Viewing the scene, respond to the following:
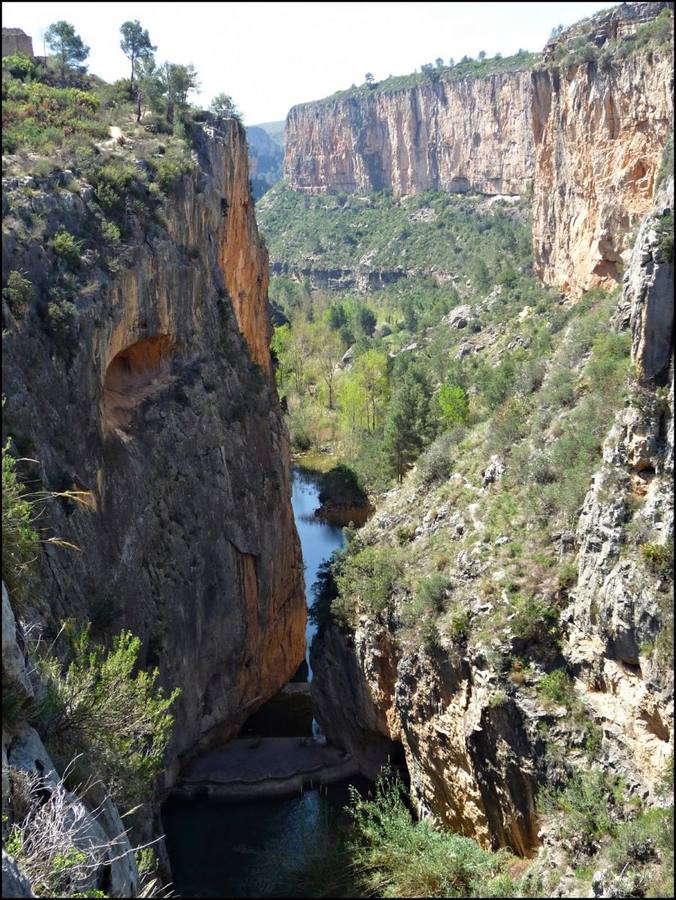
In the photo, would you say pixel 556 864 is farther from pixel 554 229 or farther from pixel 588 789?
pixel 554 229

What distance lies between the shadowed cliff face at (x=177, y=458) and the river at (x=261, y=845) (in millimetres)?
1768

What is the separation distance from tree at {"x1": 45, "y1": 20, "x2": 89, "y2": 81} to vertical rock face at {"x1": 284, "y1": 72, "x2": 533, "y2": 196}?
54.2m

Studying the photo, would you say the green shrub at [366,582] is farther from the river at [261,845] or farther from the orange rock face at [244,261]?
the orange rock face at [244,261]

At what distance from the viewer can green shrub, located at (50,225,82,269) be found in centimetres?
1970

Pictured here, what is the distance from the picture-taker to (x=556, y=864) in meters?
14.4

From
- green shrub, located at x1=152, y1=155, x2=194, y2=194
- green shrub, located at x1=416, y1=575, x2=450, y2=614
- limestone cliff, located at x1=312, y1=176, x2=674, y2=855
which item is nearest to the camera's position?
limestone cliff, located at x1=312, y1=176, x2=674, y2=855

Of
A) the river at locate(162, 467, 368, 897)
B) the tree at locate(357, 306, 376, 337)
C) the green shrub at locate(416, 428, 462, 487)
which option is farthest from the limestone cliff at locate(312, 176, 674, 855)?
the tree at locate(357, 306, 376, 337)

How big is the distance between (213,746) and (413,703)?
7.64m

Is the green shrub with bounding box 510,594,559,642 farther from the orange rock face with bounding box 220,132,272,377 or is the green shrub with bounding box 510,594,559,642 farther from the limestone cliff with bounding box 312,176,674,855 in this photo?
the orange rock face with bounding box 220,132,272,377

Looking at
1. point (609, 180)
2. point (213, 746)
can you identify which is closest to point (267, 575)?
point (213, 746)

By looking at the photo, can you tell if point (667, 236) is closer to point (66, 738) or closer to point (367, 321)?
point (66, 738)

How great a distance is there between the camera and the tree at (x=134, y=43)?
106ft

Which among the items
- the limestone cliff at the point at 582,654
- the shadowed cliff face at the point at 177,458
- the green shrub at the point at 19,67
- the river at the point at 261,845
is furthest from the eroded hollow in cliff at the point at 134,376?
the green shrub at the point at 19,67

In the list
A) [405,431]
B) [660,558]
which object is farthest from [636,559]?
[405,431]
